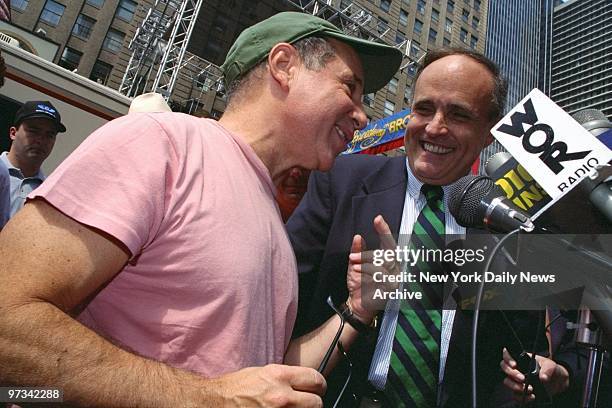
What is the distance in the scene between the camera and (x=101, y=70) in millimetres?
26781

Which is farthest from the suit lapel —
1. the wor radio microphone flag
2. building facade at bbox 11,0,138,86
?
building facade at bbox 11,0,138,86

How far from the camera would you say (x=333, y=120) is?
5.32 feet

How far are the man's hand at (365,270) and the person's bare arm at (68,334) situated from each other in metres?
0.72

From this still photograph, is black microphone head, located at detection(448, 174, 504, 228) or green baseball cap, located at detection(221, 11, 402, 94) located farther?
green baseball cap, located at detection(221, 11, 402, 94)

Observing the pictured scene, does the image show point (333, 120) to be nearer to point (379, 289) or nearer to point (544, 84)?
point (379, 289)

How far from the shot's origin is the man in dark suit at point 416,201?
1.66 metres

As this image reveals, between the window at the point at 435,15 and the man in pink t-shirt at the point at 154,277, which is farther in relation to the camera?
the window at the point at 435,15

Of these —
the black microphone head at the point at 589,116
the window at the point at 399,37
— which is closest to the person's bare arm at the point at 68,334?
the black microphone head at the point at 589,116

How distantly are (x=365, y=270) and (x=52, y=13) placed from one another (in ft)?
109

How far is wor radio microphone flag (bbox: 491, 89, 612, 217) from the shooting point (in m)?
1.38

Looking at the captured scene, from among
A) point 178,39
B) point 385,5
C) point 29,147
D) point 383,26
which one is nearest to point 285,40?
point 29,147

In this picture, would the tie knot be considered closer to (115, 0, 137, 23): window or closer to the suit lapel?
the suit lapel

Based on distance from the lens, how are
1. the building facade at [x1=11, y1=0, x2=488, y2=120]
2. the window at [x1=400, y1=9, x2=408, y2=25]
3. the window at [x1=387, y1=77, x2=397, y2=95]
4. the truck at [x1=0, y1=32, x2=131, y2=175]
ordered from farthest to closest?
the window at [x1=400, y1=9, x2=408, y2=25] < the window at [x1=387, y1=77, x2=397, y2=95] < the building facade at [x1=11, y1=0, x2=488, y2=120] < the truck at [x1=0, y1=32, x2=131, y2=175]

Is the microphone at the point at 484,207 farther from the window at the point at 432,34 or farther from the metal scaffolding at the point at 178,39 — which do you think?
the window at the point at 432,34
